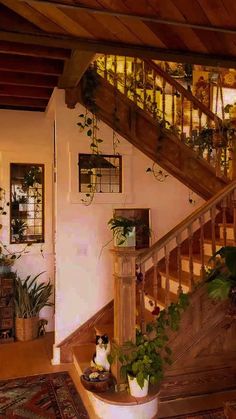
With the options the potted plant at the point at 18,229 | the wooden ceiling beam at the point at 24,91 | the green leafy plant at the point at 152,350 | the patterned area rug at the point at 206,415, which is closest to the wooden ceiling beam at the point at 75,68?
the wooden ceiling beam at the point at 24,91

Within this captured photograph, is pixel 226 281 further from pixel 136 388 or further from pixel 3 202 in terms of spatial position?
pixel 3 202

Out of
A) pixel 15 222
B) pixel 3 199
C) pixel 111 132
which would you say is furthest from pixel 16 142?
pixel 111 132

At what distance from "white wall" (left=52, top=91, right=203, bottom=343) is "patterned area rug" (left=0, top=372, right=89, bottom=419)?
22.0 inches

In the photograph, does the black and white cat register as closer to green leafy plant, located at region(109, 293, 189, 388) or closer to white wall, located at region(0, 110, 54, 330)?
green leafy plant, located at region(109, 293, 189, 388)

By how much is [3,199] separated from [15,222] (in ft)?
1.16

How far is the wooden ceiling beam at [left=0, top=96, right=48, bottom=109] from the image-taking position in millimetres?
4328

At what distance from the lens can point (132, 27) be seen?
1.66 m

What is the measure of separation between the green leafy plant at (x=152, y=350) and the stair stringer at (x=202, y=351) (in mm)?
129

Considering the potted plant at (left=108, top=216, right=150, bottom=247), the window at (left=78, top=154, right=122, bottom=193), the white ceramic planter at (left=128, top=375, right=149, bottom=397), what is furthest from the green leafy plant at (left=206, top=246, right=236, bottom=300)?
the window at (left=78, top=154, right=122, bottom=193)

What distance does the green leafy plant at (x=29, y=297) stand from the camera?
4.39m

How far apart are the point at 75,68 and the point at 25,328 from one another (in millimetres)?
3181

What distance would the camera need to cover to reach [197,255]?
4281 millimetres

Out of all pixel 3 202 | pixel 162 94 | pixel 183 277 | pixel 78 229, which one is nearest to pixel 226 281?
pixel 183 277

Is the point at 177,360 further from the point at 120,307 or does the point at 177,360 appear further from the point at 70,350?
the point at 70,350
